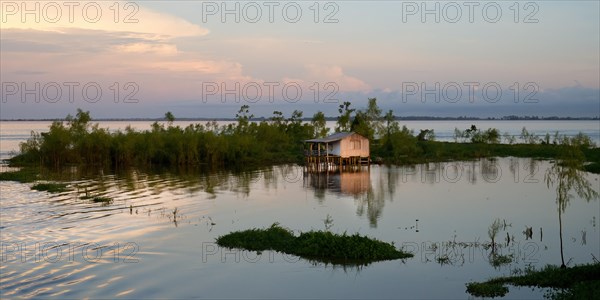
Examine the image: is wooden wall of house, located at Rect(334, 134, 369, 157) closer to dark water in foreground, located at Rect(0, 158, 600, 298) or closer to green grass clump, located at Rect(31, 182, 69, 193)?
dark water in foreground, located at Rect(0, 158, 600, 298)

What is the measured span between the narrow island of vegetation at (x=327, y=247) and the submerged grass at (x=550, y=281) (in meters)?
2.83

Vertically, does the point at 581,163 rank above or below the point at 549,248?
→ above

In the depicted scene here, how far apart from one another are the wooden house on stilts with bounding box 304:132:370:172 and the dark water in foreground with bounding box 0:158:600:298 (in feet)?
35.4

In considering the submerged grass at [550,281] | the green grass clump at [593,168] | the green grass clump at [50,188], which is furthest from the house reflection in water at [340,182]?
the submerged grass at [550,281]

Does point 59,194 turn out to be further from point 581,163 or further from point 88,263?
point 581,163

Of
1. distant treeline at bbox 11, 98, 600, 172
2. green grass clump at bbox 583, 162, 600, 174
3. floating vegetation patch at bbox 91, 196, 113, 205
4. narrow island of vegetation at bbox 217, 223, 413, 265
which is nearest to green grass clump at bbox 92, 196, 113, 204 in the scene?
floating vegetation patch at bbox 91, 196, 113, 205

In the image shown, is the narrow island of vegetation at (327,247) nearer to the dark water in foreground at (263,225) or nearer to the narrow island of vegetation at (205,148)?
the dark water in foreground at (263,225)

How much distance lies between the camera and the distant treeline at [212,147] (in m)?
44.1

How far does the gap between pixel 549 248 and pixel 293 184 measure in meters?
17.4

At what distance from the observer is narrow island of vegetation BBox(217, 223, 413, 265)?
14680 mm

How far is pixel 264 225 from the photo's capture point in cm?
1947

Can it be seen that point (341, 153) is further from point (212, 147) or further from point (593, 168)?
point (593, 168)

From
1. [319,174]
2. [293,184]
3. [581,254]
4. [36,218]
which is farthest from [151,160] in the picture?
[581,254]

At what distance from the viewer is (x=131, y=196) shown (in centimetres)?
2622
